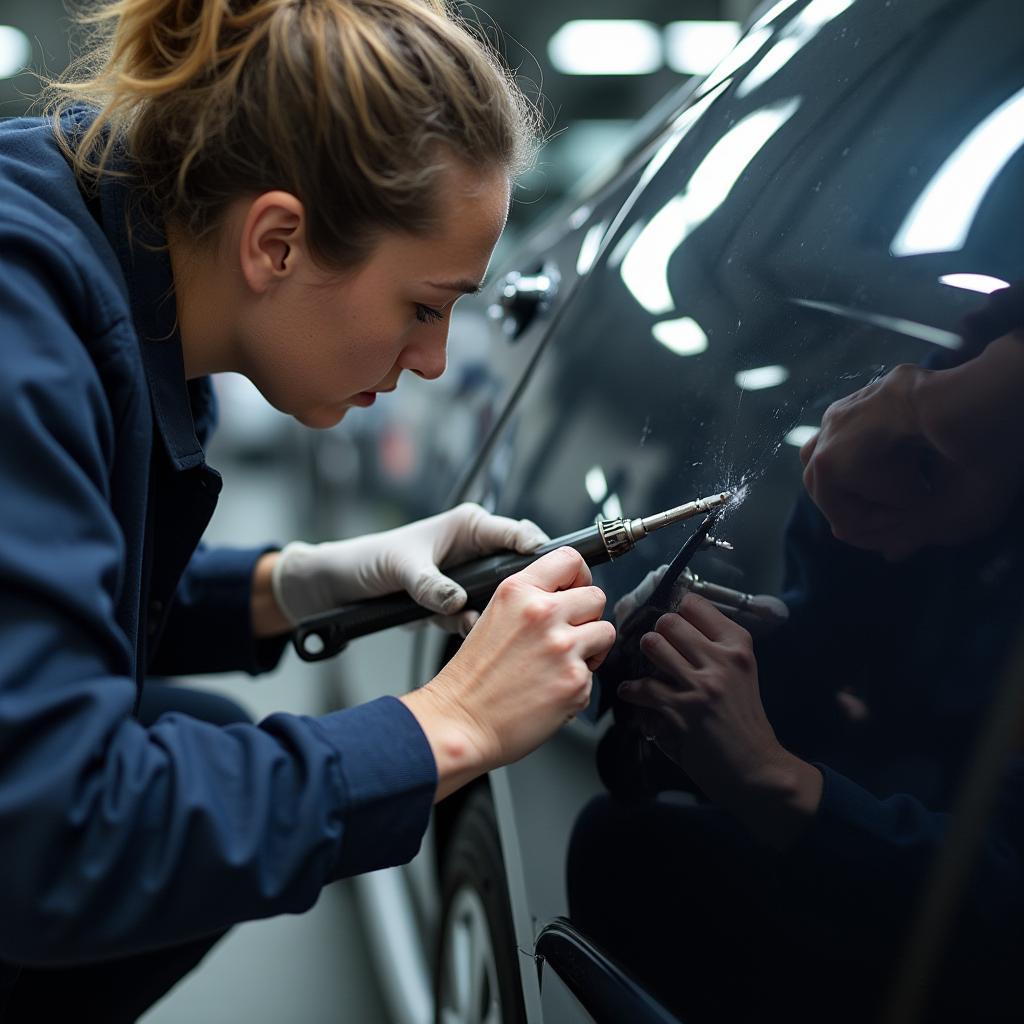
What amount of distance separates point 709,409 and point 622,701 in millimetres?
214

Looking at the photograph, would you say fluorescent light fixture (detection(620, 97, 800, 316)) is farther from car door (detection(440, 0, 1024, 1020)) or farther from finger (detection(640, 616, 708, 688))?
finger (detection(640, 616, 708, 688))

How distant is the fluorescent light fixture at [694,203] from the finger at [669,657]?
0.89 feet

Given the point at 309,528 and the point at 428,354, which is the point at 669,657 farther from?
the point at 309,528

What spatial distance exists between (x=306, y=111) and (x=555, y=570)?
381 mm

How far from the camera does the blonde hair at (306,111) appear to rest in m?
0.80

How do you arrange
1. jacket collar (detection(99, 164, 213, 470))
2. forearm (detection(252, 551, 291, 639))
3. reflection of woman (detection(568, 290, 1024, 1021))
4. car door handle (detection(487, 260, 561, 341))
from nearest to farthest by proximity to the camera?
1. reflection of woman (detection(568, 290, 1024, 1021))
2. jacket collar (detection(99, 164, 213, 470))
3. car door handle (detection(487, 260, 561, 341))
4. forearm (detection(252, 551, 291, 639))

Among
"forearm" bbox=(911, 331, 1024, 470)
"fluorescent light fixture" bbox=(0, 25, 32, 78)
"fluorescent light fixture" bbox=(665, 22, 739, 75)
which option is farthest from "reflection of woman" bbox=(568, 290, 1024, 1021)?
"fluorescent light fixture" bbox=(0, 25, 32, 78)

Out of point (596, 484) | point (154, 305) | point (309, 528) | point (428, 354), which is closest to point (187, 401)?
point (154, 305)

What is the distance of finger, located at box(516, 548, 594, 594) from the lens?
0.81 m

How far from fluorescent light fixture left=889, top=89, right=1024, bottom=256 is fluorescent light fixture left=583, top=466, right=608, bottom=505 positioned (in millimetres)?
301

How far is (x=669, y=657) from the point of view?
729mm

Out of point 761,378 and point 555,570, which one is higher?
point 761,378

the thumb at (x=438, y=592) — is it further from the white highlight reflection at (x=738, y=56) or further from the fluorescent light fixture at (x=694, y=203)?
the white highlight reflection at (x=738, y=56)

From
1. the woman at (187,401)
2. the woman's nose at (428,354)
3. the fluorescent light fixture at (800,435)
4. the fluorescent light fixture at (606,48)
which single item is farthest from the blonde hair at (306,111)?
the fluorescent light fixture at (606,48)
